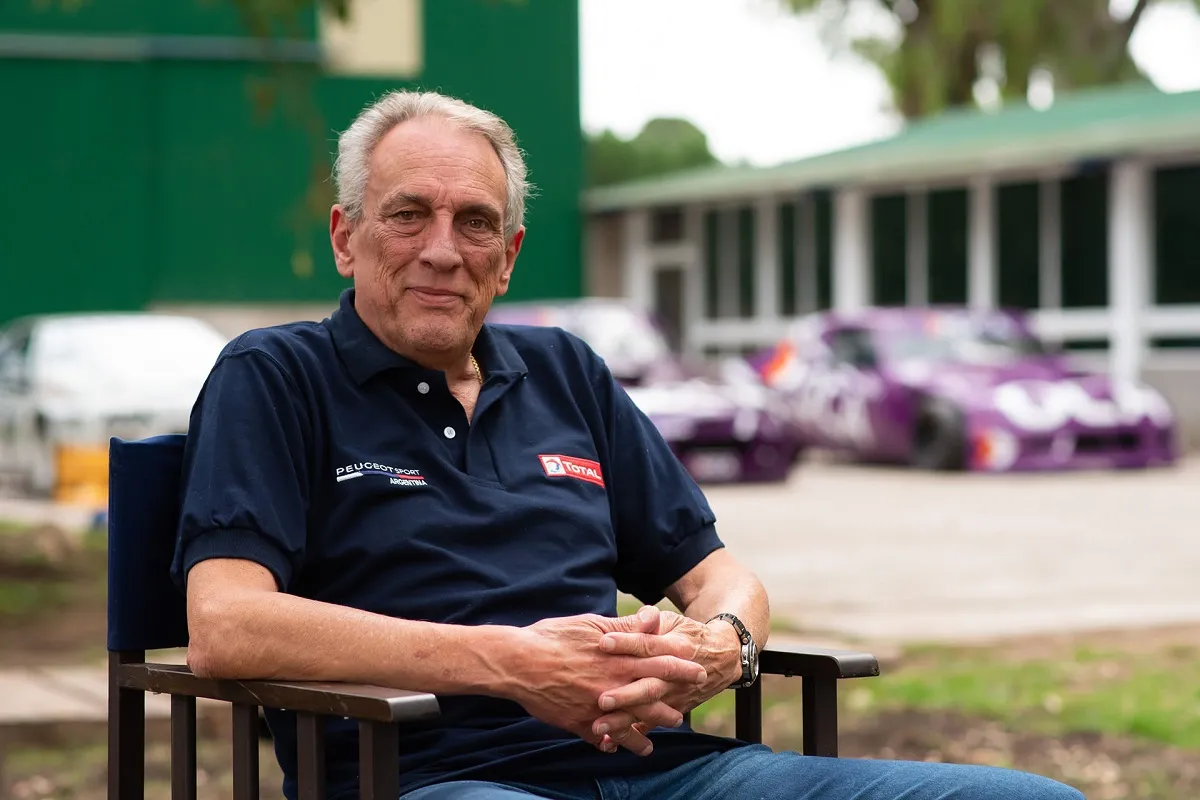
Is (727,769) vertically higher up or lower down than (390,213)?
lower down

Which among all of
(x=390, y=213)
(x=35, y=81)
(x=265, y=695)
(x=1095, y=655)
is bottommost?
(x=1095, y=655)

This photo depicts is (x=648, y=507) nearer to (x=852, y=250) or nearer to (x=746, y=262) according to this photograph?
(x=852, y=250)

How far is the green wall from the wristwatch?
24078 millimetres

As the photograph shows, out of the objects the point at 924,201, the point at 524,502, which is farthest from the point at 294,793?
the point at 924,201

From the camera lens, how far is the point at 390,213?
3344 millimetres

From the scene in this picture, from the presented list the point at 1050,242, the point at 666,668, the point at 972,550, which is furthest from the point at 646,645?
the point at 1050,242

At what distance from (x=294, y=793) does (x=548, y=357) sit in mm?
919

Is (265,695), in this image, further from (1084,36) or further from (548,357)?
(1084,36)

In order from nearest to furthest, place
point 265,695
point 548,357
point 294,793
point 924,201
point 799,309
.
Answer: point 265,695
point 294,793
point 548,357
point 924,201
point 799,309

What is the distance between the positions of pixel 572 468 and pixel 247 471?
64 cm

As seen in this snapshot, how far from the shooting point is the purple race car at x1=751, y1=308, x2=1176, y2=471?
18391mm

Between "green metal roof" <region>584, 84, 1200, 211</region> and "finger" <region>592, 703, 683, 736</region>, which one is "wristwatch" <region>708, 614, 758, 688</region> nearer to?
"finger" <region>592, 703, 683, 736</region>

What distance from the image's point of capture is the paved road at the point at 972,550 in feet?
28.8

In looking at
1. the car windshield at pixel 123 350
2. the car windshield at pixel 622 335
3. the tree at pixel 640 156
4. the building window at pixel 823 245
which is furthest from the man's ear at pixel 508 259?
the tree at pixel 640 156
